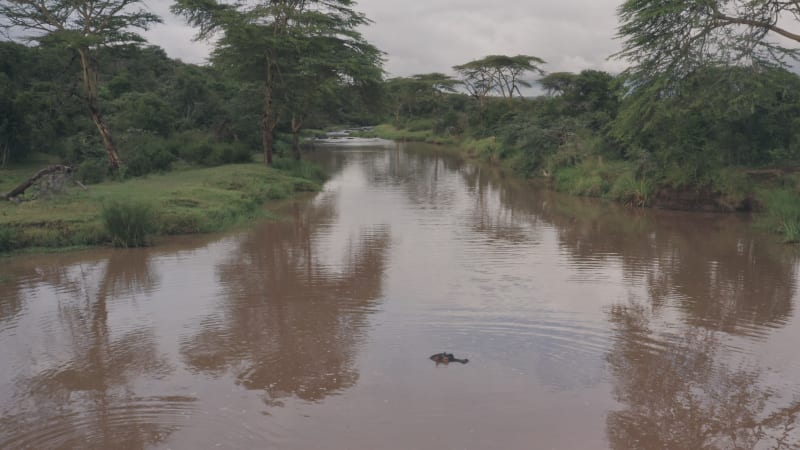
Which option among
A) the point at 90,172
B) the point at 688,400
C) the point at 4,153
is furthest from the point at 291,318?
the point at 4,153

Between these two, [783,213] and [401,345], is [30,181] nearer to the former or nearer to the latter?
[401,345]

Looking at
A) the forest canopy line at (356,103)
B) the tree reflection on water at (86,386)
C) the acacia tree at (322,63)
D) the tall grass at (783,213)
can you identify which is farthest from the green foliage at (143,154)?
the tall grass at (783,213)

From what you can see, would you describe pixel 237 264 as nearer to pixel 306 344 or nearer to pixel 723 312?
pixel 306 344

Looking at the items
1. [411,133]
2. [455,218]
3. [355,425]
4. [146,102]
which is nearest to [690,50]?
[455,218]

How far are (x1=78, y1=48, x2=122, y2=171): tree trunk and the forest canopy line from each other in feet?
0.13

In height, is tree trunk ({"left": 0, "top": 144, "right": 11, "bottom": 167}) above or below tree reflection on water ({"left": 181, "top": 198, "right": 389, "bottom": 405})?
above

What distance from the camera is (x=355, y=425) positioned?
5039 mm

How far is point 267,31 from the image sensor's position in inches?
803

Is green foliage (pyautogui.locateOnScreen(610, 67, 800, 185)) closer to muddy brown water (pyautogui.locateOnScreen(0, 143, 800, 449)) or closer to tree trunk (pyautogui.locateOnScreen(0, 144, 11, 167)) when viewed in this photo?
muddy brown water (pyautogui.locateOnScreen(0, 143, 800, 449))

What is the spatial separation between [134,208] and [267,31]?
1114cm

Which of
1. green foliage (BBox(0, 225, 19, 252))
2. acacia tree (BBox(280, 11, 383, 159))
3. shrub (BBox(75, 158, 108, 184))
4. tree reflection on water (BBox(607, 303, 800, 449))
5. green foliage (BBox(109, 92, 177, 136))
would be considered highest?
acacia tree (BBox(280, 11, 383, 159))

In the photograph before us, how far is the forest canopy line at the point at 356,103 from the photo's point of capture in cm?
1416

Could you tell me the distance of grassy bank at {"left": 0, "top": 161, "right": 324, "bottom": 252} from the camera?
426 inches

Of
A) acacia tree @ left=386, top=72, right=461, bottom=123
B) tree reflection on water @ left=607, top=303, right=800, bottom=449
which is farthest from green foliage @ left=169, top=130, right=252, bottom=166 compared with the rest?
acacia tree @ left=386, top=72, right=461, bottom=123
